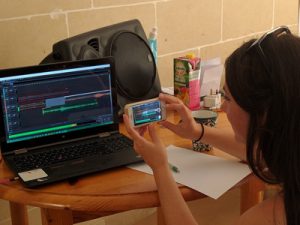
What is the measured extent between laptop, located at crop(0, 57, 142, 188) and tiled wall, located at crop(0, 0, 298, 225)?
1.44ft

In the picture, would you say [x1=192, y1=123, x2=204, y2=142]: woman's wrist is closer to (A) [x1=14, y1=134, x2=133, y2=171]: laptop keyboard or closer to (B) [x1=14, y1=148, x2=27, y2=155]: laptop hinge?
(A) [x1=14, y1=134, x2=133, y2=171]: laptop keyboard

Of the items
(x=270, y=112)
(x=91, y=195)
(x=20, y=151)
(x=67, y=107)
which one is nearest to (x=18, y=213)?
(x=20, y=151)

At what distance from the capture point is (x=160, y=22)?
2158 mm

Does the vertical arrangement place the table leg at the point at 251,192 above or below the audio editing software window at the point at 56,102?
below

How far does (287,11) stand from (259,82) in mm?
2090

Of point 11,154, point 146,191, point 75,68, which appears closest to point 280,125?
point 146,191

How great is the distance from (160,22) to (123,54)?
0.60 m

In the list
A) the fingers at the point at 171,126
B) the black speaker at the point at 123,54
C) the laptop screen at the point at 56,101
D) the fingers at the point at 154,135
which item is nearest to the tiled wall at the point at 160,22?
the black speaker at the point at 123,54

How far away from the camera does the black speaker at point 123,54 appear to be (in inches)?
59.3

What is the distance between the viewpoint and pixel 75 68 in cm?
134

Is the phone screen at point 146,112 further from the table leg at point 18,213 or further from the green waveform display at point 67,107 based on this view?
the table leg at point 18,213

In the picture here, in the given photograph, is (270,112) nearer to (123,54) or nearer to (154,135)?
(154,135)

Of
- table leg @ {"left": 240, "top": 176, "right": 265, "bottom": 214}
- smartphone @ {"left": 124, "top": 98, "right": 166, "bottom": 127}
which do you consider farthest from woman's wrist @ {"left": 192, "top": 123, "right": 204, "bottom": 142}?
table leg @ {"left": 240, "top": 176, "right": 265, "bottom": 214}

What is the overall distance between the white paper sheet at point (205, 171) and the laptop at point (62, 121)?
120 mm
